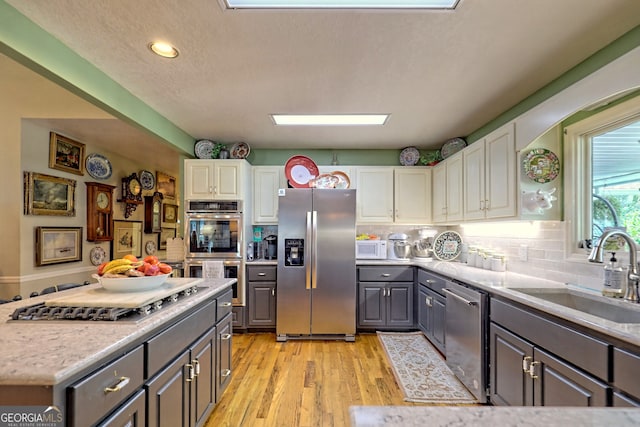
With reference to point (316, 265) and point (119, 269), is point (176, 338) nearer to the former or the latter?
point (119, 269)

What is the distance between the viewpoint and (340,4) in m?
1.48

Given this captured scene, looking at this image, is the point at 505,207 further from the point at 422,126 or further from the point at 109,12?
the point at 109,12

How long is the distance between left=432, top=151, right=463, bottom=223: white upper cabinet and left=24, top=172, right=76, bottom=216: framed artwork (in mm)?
4855

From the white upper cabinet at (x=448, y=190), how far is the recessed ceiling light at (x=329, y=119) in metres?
0.99

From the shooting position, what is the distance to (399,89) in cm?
236

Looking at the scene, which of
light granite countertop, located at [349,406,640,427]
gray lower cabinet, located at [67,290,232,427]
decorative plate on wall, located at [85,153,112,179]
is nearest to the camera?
light granite countertop, located at [349,406,640,427]

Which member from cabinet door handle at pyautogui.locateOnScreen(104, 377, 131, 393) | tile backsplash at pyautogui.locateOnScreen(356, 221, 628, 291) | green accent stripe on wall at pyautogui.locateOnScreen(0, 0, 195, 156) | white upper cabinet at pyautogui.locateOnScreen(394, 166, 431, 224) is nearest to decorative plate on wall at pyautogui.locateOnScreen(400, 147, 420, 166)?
white upper cabinet at pyautogui.locateOnScreen(394, 166, 431, 224)

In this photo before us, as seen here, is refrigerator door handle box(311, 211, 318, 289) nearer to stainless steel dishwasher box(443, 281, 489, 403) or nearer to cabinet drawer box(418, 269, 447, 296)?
cabinet drawer box(418, 269, 447, 296)

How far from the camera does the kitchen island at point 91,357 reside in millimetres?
823

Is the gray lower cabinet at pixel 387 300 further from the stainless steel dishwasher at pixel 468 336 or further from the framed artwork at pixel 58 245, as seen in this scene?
the framed artwork at pixel 58 245

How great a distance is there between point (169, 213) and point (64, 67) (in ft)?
16.6

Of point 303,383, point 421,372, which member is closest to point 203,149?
point 303,383

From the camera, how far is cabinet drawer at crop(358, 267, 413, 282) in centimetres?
353

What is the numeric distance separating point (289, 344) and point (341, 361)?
72 centimetres
